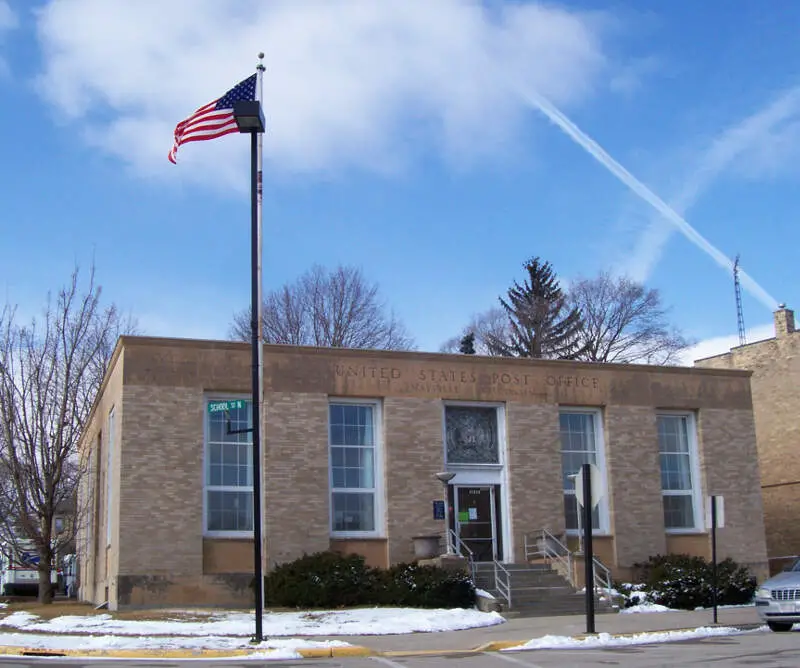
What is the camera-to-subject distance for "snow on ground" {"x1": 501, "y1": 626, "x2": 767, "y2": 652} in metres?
16.7

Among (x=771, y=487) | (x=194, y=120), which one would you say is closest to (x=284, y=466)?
(x=194, y=120)

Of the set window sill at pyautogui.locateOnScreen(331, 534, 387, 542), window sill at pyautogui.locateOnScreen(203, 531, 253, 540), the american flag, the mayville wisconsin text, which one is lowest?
window sill at pyautogui.locateOnScreen(331, 534, 387, 542)

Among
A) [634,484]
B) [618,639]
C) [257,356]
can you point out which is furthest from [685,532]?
[257,356]

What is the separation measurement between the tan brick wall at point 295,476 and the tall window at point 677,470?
9.95 metres

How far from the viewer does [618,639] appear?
17438mm

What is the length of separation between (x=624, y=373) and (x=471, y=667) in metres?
16.1

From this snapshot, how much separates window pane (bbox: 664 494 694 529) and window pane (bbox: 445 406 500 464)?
5.37 metres

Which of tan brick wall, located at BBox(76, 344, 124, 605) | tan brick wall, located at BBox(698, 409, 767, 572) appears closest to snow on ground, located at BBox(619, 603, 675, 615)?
tan brick wall, located at BBox(698, 409, 767, 572)

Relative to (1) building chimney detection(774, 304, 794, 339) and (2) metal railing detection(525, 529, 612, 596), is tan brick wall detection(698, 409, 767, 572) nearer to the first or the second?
(2) metal railing detection(525, 529, 612, 596)

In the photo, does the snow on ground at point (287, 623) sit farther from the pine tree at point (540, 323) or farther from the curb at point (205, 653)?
the pine tree at point (540, 323)

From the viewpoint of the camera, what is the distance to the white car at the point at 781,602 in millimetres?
17984

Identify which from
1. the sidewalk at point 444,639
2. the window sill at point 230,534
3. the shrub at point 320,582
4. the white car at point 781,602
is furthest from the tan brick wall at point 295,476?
the white car at point 781,602

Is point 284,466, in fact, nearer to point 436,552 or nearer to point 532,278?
point 436,552

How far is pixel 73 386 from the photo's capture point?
106 ft
